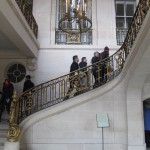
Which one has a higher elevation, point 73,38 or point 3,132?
point 73,38

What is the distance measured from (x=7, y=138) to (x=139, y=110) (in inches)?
161

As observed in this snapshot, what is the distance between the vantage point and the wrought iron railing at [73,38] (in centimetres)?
1252

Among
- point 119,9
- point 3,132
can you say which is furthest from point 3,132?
point 119,9

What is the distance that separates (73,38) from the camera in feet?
41.3

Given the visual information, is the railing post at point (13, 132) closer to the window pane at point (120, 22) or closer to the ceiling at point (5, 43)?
the ceiling at point (5, 43)

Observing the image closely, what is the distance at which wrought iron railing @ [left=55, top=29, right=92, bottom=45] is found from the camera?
1252 cm

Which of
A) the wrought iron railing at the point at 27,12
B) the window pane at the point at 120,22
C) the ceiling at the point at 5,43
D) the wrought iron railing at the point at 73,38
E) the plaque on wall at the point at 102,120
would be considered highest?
the window pane at the point at 120,22

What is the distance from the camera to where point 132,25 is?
8.31m

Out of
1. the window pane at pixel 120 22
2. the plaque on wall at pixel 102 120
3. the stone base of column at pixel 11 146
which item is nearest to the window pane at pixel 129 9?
the window pane at pixel 120 22

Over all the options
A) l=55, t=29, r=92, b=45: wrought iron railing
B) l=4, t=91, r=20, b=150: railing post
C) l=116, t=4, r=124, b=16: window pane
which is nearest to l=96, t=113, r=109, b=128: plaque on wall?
l=4, t=91, r=20, b=150: railing post

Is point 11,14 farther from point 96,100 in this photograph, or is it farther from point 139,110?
point 139,110

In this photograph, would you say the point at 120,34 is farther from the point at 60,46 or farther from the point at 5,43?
the point at 5,43

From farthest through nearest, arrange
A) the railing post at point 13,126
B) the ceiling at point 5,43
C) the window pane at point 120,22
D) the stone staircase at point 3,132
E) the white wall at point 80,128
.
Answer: the window pane at point 120,22
the ceiling at point 5,43
the white wall at point 80,128
the stone staircase at point 3,132
the railing post at point 13,126

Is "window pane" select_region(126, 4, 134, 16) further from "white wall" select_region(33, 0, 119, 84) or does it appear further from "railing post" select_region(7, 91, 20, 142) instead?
"railing post" select_region(7, 91, 20, 142)
